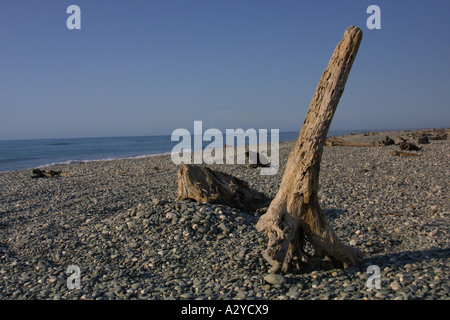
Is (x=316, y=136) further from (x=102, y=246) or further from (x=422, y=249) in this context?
(x=102, y=246)

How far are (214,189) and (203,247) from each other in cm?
250

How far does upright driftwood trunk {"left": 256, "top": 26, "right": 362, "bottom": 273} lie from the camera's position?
5211 mm

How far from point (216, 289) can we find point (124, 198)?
7.81 m

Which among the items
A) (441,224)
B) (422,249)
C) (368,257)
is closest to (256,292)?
(368,257)

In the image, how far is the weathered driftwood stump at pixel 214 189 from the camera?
908cm

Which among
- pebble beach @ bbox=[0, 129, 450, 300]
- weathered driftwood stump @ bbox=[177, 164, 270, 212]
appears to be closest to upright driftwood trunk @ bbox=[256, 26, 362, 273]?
pebble beach @ bbox=[0, 129, 450, 300]

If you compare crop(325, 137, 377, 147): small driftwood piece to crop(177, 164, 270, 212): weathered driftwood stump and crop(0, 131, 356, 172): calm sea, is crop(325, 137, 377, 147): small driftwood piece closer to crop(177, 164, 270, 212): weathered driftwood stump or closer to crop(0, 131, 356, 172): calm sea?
crop(177, 164, 270, 212): weathered driftwood stump

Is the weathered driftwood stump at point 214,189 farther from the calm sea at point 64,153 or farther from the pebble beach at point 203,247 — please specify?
the calm sea at point 64,153

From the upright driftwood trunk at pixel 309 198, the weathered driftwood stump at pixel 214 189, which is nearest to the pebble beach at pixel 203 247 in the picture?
the upright driftwood trunk at pixel 309 198

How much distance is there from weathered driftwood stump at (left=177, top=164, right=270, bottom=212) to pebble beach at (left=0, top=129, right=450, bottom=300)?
438 mm

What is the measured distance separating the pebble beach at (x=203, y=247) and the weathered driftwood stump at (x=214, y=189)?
44cm

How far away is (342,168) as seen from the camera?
16031 millimetres
